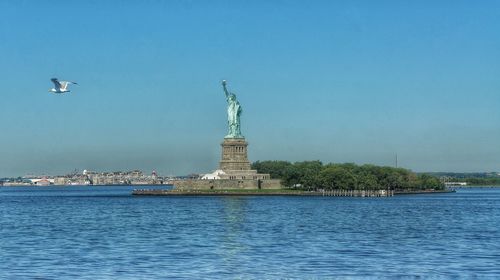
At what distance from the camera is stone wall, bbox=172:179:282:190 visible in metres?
144

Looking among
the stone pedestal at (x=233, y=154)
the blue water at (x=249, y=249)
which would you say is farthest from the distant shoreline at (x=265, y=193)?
the blue water at (x=249, y=249)

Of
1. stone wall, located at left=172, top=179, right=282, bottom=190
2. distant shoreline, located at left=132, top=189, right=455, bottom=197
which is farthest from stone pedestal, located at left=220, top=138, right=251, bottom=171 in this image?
distant shoreline, located at left=132, top=189, right=455, bottom=197

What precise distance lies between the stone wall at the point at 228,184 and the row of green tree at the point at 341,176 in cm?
777

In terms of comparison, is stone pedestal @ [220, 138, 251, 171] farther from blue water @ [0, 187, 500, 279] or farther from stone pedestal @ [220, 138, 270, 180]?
blue water @ [0, 187, 500, 279]

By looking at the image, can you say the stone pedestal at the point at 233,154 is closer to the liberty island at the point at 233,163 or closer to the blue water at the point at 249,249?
the liberty island at the point at 233,163

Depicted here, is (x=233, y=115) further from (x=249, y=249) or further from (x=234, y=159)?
(x=249, y=249)

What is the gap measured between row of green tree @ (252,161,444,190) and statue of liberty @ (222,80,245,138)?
18964 millimetres

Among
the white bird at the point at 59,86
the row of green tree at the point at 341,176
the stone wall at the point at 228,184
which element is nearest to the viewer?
the white bird at the point at 59,86

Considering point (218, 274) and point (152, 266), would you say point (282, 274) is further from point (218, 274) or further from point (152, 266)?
point (152, 266)

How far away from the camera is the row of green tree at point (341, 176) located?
157 metres

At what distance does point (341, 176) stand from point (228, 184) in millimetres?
22428

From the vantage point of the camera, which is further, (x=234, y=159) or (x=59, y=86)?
(x=234, y=159)

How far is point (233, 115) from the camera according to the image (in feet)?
479

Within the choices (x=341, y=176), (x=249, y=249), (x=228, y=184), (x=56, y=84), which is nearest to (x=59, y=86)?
(x=56, y=84)
